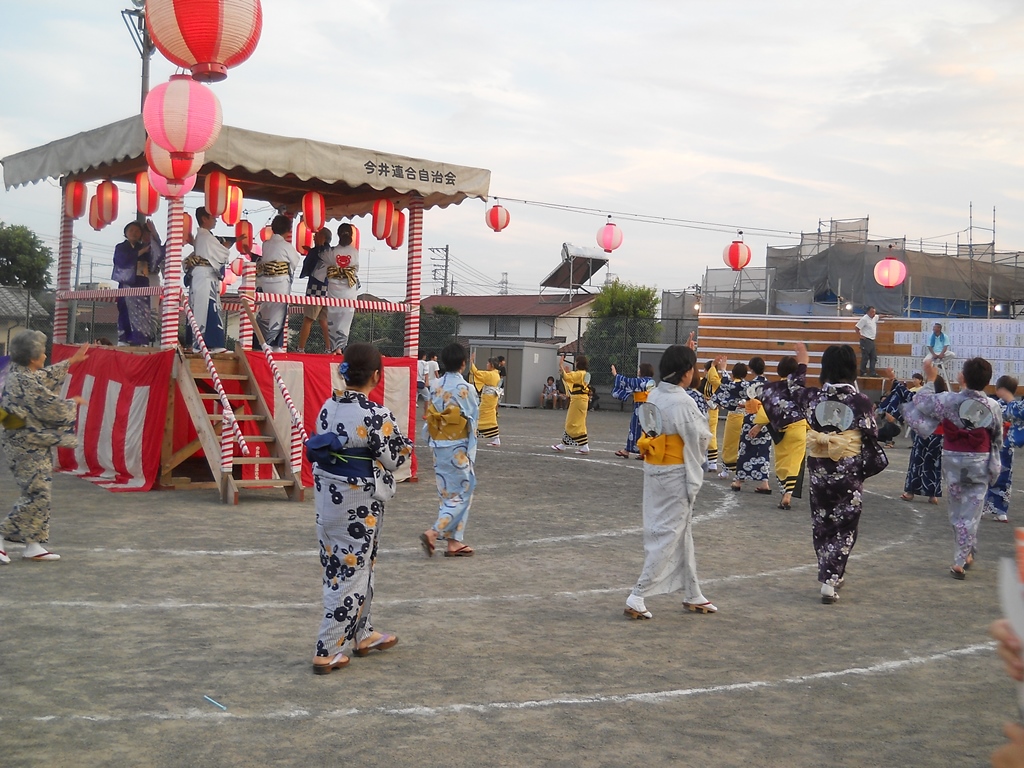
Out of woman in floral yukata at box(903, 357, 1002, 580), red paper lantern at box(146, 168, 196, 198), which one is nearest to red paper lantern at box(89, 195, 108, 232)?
red paper lantern at box(146, 168, 196, 198)

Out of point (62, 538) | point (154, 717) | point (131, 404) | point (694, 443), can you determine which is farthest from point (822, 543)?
point (131, 404)

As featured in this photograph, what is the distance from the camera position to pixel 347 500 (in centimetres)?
522

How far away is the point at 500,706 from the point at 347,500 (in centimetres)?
136

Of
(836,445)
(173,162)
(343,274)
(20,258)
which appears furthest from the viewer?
(20,258)

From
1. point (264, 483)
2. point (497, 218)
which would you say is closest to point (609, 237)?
point (497, 218)

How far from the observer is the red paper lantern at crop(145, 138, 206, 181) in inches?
384

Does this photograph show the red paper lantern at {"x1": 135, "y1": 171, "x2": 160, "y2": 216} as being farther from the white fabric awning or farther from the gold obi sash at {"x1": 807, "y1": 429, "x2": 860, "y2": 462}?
the gold obi sash at {"x1": 807, "y1": 429, "x2": 860, "y2": 462}

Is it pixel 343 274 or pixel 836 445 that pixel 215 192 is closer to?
pixel 343 274

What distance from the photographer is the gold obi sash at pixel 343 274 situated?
42.8 ft

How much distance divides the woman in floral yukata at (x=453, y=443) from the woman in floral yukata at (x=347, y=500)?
2911mm

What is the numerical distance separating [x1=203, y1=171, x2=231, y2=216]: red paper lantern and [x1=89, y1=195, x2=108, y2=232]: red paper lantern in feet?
6.66

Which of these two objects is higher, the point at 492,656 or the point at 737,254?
the point at 737,254

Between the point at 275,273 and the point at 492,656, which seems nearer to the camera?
the point at 492,656

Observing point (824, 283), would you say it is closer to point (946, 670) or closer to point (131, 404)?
point (131, 404)
